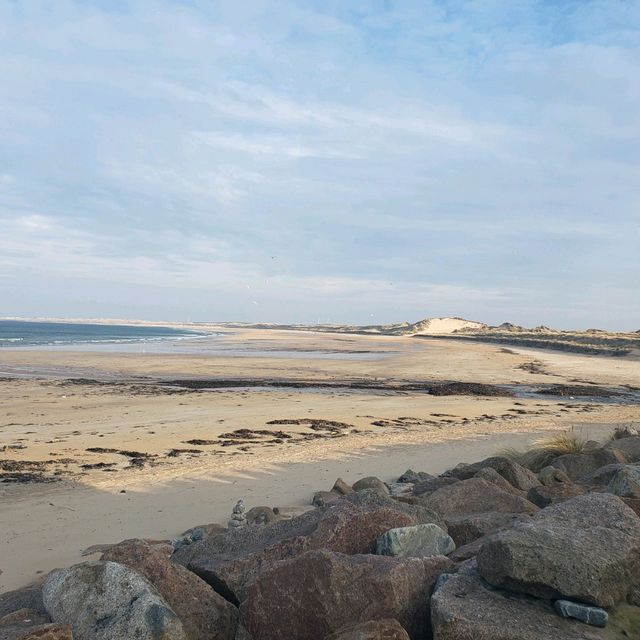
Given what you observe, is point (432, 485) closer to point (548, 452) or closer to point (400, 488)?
point (400, 488)

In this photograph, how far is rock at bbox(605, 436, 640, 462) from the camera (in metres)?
9.20

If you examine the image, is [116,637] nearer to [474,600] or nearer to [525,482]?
[474,600]

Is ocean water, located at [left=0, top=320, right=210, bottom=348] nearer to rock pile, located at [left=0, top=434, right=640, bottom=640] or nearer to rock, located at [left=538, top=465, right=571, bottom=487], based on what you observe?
rock, located at [left=538, top=465, right=571, bottom=487]

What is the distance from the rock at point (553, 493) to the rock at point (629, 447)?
287cm

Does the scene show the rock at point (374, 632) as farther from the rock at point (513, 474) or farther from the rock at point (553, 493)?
the rock at point (513, 474)

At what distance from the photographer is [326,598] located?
11.8 feet

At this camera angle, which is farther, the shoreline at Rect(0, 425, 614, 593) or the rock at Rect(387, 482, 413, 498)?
the rock at Rect(387, 482, 413, 498)

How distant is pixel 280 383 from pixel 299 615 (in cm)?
2260

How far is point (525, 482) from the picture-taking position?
26.4ft

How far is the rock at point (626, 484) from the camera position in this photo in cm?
581

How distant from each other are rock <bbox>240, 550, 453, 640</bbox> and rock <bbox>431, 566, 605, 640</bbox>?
0.84 feet

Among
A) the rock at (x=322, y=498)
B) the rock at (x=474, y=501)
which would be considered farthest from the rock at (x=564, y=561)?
the rock at (x=322, y=498)


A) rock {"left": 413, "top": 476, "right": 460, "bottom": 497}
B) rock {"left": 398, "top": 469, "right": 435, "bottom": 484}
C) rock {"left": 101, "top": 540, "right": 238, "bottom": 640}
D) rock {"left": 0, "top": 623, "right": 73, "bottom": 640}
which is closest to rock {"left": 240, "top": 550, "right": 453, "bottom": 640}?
rock {"left": 101, "top": 540, "right": 238, "bottom": 640}

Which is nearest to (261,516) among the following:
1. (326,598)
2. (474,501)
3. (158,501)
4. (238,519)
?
(238,519)
